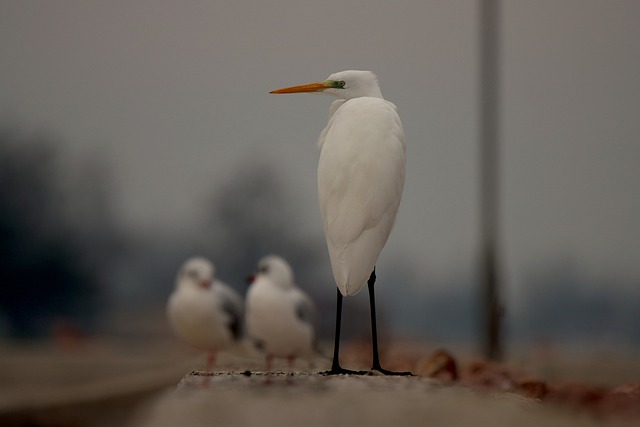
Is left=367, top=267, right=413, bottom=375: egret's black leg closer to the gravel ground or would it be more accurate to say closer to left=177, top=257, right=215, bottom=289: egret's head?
the gravel ground

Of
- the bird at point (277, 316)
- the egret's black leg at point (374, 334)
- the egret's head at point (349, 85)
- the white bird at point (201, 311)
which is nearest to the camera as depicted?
the egret's black leg at point (374, 334)

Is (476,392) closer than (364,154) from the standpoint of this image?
Yes

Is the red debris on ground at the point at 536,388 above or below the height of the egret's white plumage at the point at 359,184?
below

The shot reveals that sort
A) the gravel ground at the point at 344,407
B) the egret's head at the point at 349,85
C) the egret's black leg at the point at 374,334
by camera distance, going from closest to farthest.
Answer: the gravel ground at the point at 344,407
the egret's black leg at the point at 374,334
the egret's head at the point at 349,85

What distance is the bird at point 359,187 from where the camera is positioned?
2.28m

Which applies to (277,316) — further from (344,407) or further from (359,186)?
(344,407)

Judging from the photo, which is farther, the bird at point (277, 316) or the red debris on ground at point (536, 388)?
the bird at point (277, 316)

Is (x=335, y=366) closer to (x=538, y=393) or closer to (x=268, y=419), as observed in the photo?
(x=268, y=419)

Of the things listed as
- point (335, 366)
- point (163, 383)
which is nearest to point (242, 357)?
point (163, 383)

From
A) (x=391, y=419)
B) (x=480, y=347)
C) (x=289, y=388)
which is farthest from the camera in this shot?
(x=480, y=347)

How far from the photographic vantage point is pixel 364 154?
235 cm

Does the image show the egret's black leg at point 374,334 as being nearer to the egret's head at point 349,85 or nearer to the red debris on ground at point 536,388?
the red debris on ground at point 536,388

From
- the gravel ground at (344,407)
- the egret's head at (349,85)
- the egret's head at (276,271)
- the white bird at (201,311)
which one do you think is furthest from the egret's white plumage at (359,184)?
the white bird at (201,311)

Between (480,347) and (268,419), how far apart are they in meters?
2.83
